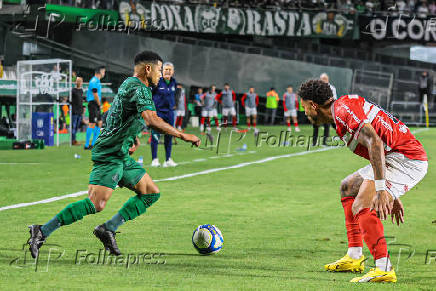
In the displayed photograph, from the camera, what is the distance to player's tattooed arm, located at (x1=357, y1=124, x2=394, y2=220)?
5.86 m

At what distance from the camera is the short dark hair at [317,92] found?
6297mm

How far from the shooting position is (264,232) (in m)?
9.05

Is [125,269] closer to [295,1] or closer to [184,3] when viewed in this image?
[184,3]

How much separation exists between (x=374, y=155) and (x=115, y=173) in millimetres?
2526

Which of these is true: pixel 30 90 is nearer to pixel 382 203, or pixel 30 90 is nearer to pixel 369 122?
pixel 369 122

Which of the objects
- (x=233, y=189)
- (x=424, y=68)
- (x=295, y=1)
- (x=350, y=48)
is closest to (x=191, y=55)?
(x=295, y=1)

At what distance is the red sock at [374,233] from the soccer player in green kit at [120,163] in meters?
1.92

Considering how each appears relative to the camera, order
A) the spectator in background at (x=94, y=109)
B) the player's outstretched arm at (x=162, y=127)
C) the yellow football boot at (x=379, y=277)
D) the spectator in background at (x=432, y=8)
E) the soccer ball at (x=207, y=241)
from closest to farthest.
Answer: the yellow football boot at (x=379, y=277)
the player's outstretched arm at (x=162, y=127)
the soccer ball at (x=207, y=241)
the spectator in background at (x=94, y=109)
the spectator in background at (x=432, y=8)

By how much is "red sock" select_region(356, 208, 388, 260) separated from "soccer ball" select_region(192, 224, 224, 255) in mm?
1840

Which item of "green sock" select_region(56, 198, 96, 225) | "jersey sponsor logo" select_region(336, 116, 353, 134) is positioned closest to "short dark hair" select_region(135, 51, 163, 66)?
"green sock" select_region(56, 198, 96, 225)

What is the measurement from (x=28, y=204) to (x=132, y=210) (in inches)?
174

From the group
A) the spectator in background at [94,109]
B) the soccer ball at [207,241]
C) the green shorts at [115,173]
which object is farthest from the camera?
the spectator in background at [94,109]

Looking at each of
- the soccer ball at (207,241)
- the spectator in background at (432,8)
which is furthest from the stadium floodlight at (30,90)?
the spectator in background at (432,8)

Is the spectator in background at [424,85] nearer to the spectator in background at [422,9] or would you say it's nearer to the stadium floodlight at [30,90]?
the spectator in background at [422,9]
